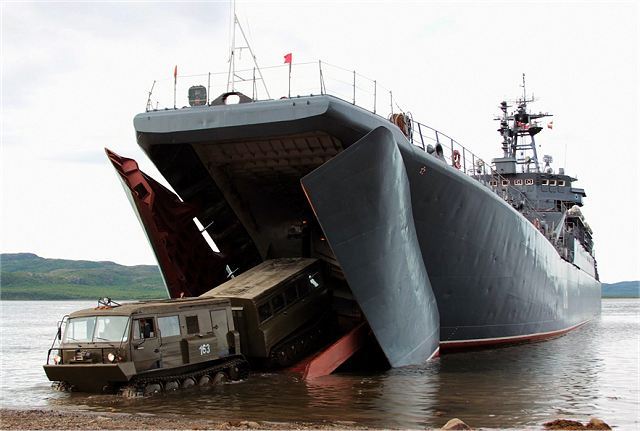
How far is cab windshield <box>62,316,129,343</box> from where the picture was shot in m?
15.5

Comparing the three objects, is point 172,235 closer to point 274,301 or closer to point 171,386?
point 274,301

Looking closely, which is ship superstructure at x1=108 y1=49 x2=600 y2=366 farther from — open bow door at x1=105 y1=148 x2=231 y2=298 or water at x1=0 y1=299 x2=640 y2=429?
water at x1=0 y1=299 x2=640 y2=429

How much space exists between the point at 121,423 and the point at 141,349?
3.87m

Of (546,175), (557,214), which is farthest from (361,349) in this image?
(546,175)

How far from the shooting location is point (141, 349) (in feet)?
50.5

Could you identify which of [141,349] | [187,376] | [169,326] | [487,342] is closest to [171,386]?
[187,376]

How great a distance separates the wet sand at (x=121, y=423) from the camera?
11.1 metres

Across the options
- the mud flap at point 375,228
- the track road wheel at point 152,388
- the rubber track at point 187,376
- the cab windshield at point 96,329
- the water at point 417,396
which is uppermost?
the mud flap at point 375,228

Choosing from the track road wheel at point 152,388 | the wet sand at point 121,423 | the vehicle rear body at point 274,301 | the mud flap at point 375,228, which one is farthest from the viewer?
the vehicle rear body at point 274,301

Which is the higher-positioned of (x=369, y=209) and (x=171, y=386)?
(x=369, y=209)

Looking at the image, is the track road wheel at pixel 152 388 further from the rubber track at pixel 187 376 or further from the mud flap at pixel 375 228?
the mud flap at pixel 375 228

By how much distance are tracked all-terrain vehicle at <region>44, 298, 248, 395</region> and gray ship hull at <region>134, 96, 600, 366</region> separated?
3.70 m

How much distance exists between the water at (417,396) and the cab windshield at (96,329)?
1.17 metres

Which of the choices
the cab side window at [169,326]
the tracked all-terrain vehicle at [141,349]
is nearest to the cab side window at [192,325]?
the tracked all-terrain vehicle at [141,349]
